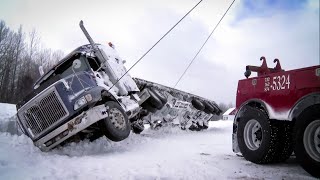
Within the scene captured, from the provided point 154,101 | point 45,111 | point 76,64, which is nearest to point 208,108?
point 154,101

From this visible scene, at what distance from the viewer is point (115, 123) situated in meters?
7.26

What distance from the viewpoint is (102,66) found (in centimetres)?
818

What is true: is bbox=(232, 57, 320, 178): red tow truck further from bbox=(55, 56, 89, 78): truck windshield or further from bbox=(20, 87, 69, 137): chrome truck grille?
bbox=(55, 56, 89, 78): truck windshield

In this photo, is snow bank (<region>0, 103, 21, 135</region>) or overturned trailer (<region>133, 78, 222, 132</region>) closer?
snow bank (<region>0, 103, 21, 135</region>)

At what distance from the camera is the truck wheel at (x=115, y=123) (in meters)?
6.94

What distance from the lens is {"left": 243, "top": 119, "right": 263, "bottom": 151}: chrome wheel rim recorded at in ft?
18.1

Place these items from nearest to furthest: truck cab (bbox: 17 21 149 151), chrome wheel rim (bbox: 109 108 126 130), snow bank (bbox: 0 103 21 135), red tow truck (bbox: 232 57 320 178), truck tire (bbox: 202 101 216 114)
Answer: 1. red tow truck (bbox: 232 57 320 178)
2. truck cab (bbox: 17 21 149 151)
3. chrome wheel rim (bbox: 109 108 126 130)
4. snow bank (bbox: 0 103 21 135)
5. truck tire (bbox: 202 101 216 114)

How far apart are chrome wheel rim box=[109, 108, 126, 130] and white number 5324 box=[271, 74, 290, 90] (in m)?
3.57

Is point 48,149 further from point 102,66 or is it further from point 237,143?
point 237,143

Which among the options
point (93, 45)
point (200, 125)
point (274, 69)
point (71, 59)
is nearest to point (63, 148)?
point (71, 59)

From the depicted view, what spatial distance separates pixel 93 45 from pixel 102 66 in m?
0.76

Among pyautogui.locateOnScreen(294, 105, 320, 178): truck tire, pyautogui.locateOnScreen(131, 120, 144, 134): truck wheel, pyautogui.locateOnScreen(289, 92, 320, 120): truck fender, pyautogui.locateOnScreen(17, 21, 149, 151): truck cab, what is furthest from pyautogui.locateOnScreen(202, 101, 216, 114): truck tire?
pyautogui.locateOnScreen(294, 105, 320, 178): truck tire

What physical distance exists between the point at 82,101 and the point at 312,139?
4435mm

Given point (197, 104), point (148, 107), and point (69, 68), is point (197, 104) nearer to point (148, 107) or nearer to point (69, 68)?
point (148, 107)
